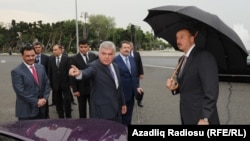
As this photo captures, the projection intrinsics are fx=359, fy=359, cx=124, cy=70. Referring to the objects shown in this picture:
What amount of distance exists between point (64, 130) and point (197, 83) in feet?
4.71

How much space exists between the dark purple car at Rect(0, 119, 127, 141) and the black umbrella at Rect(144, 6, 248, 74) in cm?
123

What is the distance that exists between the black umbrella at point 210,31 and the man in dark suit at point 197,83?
0.47 feet

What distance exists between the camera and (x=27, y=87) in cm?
512

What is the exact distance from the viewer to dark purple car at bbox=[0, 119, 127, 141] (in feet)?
11.1

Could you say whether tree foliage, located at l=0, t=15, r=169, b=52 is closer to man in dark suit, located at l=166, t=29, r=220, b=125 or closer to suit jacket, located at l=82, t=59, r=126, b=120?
suit jacket, located at l=82, t=59, r=126, b=120

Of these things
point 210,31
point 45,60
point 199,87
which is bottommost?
point 45,60

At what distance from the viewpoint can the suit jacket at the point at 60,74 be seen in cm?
801

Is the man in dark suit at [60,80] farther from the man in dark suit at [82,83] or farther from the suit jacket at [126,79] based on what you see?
the suit jacket at [126,79]

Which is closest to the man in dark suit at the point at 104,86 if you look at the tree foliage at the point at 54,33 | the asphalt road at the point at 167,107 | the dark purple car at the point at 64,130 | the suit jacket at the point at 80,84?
the dark purple car at the point at 64,130

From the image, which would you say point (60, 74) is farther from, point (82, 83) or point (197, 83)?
point (197, 83)

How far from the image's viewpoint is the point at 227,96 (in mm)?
10602

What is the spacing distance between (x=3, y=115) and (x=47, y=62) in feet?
5.54

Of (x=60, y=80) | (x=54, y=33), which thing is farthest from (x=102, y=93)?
(x=54, y=33)

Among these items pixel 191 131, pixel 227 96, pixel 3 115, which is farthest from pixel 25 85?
pixel 227 96
